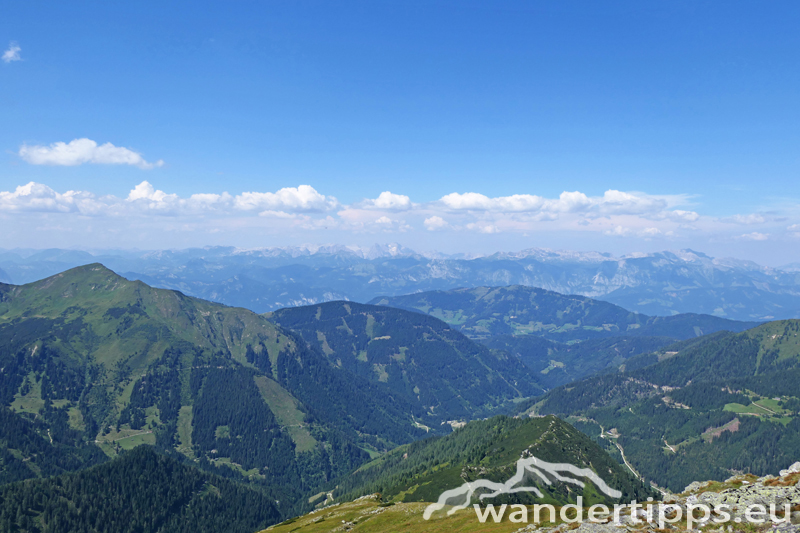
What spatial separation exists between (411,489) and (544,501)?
5790 cm

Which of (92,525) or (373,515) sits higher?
(373,515)

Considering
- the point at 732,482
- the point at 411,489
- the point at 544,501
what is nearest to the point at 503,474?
the point at 544,501

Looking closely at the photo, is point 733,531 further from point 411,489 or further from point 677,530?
point 411,489

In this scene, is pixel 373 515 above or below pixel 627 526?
below

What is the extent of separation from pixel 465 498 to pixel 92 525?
16783cm

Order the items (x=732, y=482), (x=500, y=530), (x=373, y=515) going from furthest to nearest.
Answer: (x=373, y=515) < (x=500, y=530) < (x=732, y=482)

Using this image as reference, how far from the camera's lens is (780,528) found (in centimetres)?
4406

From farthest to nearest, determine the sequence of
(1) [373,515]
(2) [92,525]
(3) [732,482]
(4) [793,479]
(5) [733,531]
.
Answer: (2) [92,525]
(1) [373,515]
(3) [732,482]
(4) [793,479]
(5) [733,531]

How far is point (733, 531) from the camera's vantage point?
4762cm

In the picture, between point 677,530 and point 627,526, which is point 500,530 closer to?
point 627,526

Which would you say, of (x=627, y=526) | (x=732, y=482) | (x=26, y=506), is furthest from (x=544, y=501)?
(x=26, y=506)

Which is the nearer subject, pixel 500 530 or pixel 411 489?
pixel 500 530

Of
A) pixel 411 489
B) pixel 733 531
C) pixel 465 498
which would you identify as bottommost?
pixel 411 489

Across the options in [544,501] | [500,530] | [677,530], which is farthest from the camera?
[544,501]
